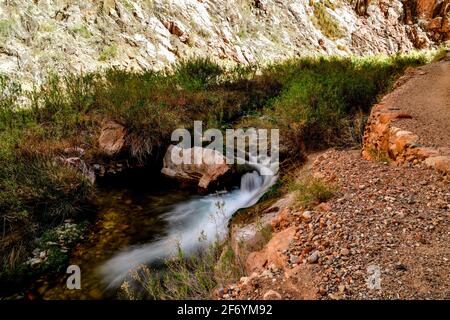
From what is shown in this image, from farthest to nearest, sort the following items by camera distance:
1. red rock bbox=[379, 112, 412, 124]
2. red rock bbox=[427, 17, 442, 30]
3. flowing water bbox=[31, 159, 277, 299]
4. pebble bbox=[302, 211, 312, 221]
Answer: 1. red rock bbox=[427, 17, 442, 30]
2. red rock bbox=[379, 112, 412, 124]
3. flowing water bbox=[31, 159, 277, 299]
4. pebble bbox=[302, 211, 312, 221]

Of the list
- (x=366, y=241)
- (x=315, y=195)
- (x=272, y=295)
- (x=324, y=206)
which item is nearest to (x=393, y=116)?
(x=315, y=195)

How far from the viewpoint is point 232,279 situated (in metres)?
2.97

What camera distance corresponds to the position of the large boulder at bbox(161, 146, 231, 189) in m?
6.15

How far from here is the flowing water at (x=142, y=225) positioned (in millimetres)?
4055

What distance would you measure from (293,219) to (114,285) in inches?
84.0

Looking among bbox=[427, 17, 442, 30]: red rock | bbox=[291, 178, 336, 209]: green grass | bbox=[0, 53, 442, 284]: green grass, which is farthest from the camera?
bbox=[427, 17, 442, 30]: red rock

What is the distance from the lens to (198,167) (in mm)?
6340

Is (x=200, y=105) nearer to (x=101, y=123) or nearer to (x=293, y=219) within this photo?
(x=101, y=123)

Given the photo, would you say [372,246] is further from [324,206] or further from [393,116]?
[393,116]

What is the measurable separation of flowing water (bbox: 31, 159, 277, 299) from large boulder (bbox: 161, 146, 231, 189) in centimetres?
22

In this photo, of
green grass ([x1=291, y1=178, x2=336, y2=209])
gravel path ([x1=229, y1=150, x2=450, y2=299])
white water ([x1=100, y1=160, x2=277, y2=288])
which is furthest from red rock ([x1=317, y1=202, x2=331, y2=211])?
white water ([x1=100, y1=160, x2=277, y2=288])

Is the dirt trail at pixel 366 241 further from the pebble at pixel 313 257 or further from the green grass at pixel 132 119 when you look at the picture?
the green grass at pixel 132 119

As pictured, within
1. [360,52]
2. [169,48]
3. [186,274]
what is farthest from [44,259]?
[360,52]

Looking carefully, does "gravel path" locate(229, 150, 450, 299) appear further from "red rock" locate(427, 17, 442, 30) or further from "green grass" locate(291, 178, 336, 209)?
"red rock" locate(427, 17, 442, 30)
